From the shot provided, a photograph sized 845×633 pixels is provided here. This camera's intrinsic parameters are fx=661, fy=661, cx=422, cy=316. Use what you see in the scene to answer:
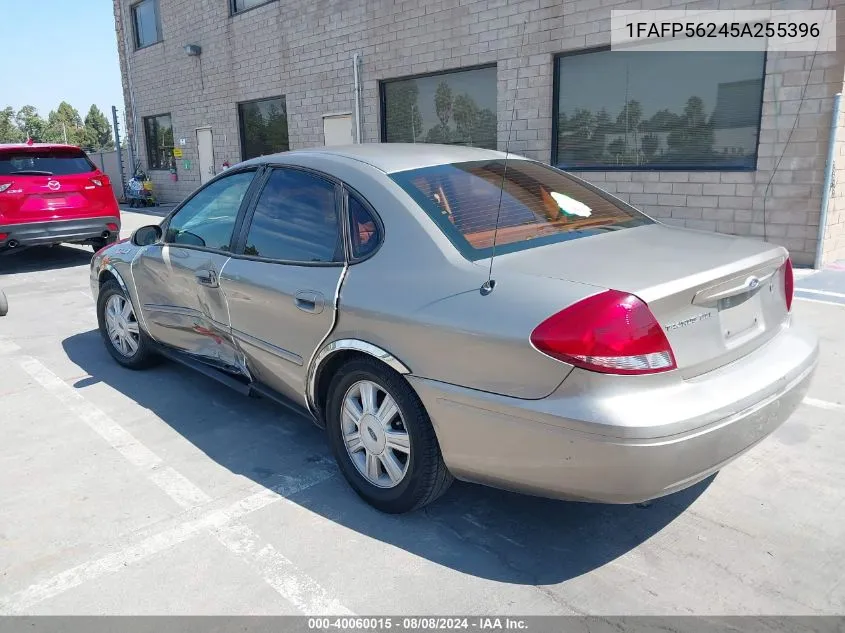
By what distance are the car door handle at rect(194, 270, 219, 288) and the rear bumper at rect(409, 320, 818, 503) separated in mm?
1711

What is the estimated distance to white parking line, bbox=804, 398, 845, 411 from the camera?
13.0 feet

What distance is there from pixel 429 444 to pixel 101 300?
355 centimetres

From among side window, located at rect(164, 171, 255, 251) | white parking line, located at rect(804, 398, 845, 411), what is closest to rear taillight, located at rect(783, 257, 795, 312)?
white parking line, located at rect(804, 398, 845, 411)

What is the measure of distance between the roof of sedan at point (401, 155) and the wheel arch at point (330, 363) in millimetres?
859


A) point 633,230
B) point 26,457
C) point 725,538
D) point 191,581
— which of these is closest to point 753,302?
point 633,230

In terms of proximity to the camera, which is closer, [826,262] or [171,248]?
[171,248]

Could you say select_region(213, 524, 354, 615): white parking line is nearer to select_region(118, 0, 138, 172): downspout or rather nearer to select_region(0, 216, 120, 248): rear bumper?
select_region(0, 216, 120, 248): rear bumper

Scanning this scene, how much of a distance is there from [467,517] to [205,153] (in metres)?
17.1

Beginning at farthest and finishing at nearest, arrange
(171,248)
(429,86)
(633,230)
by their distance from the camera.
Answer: (429,86), (171,248), (633,230)

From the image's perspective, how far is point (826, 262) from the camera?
26.3 feet

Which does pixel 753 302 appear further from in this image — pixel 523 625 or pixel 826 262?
pixel 826 262

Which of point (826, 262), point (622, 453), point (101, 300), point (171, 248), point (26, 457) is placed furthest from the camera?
point (826, 262)

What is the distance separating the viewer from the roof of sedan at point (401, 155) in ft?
10.6

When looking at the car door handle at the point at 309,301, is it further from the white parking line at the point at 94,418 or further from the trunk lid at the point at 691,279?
the white parking line at the point at 94,418
